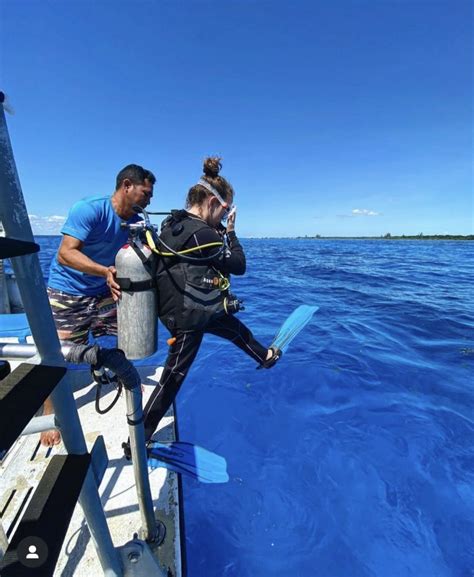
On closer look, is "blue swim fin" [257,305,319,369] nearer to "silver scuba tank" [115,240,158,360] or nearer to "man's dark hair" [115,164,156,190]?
"silver scuba tank" [115,240,158,360]

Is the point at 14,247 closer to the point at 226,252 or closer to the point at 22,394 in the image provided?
the point at 22,394

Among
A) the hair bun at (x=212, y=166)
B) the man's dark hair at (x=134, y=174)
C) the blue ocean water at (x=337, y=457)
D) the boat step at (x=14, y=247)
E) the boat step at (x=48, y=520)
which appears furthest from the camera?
the man's dark hair at (x=134, y=174)

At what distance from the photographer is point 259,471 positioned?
3229 millimetres

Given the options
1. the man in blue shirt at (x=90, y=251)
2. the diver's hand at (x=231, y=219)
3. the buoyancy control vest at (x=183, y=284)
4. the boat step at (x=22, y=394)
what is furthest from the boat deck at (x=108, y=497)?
the diver's hand at (x=231, y=219)

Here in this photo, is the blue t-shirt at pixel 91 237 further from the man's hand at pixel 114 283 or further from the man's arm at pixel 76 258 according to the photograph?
the man's hand at pixel 114 283

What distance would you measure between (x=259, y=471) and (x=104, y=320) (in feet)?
8.18

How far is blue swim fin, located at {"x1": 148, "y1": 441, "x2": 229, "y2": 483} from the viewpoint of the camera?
251 centimetres

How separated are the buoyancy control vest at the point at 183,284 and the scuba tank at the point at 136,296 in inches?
4.0

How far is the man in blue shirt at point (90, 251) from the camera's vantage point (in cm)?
313

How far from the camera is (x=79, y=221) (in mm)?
3127

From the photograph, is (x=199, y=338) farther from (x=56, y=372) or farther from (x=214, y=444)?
(x=56, y=372)

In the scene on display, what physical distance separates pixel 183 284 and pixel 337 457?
105 inches

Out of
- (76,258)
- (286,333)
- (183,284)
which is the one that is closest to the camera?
(183,284)

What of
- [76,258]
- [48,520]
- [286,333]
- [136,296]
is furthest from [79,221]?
[286,333]
